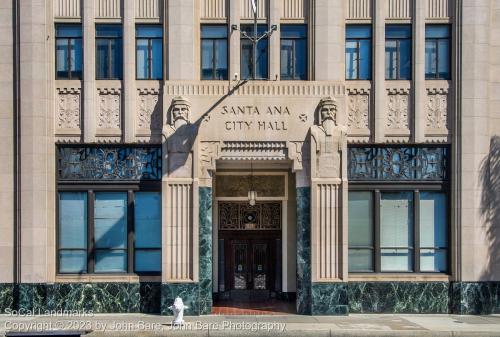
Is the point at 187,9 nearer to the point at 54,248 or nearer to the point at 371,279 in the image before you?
the point at 54,248

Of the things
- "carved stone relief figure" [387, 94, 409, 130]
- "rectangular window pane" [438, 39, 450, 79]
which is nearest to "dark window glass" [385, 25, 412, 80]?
"carved stone relief figure" [387, 94, 409, 130]

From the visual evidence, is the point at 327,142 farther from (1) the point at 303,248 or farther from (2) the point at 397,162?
(1) the point at 303,248

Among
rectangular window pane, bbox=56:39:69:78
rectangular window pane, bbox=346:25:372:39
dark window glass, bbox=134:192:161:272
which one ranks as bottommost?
dark window glass, bbox=134:192:161:272

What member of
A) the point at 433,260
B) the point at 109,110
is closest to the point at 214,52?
the point at 109,110

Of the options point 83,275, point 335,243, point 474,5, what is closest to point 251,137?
point 335,243

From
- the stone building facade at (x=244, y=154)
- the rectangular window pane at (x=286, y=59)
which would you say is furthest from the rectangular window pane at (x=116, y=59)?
the rectangular window pane at (x=286, y=59)

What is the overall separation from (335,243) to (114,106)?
8.15m

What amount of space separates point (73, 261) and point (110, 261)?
117 centimetres

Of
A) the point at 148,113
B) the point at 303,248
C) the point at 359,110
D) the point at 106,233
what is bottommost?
the point at 303,248

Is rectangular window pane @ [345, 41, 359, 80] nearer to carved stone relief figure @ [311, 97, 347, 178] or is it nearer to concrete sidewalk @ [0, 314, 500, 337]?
carved stone relief figure @ [311, 97, 347, 178]

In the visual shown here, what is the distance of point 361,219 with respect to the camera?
2006 centimetres

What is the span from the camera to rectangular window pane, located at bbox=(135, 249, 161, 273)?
19734mm

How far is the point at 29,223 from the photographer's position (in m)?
19.1

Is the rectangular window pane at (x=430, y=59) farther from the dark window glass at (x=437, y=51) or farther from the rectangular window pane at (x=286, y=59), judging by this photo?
the rectangular window pane at (x=286, y=59)
